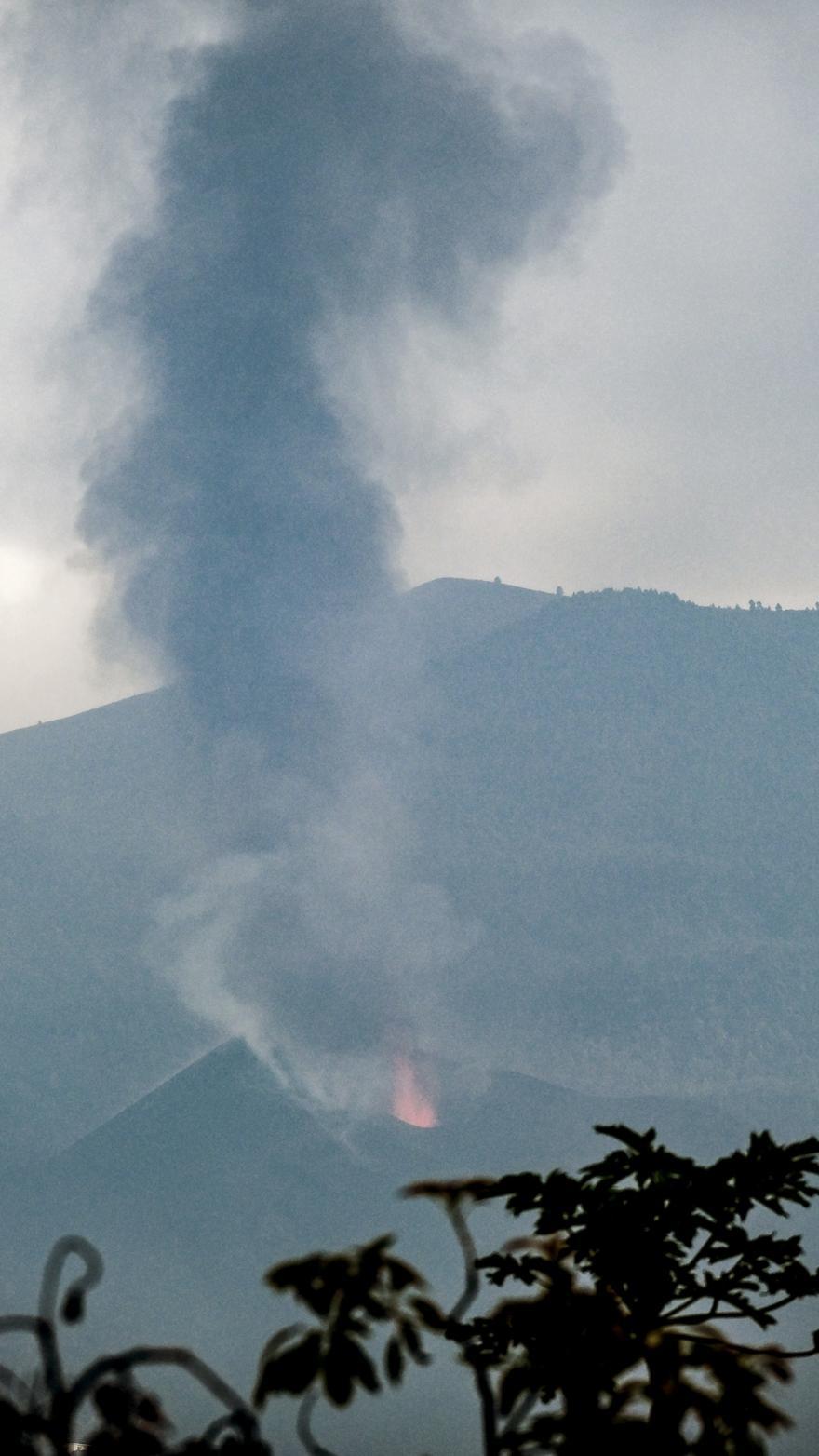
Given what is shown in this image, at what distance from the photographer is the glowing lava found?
10669cm

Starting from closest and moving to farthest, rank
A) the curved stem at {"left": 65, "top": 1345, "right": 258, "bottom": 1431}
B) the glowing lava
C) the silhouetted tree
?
the curved stem at {"left": 65, "top": 1345, "right": 258, "bottom": 1431}, the silhouetted tree, the glowing lava

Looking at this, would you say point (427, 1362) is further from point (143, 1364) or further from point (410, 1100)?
point (410, 1100)

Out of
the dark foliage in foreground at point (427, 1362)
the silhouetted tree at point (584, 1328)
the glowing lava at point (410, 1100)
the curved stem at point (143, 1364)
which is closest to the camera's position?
the curved stem at point (143, 1364)

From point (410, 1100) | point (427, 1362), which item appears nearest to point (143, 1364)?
point (427, 1362)

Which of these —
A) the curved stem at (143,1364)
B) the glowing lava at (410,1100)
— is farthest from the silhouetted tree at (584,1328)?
the glowing lava at (410,1100)

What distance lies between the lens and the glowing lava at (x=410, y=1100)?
107 m

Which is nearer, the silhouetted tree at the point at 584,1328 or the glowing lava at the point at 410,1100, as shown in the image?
the silhouetted tree at the point at 584,1328

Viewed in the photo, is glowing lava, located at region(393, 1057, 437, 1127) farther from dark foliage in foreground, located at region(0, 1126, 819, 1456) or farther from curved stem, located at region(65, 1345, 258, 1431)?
curved stem, located at region(65, 1345, 258, 1431)

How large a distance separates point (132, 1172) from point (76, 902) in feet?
104

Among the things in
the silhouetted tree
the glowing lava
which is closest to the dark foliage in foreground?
the silhouetted tree

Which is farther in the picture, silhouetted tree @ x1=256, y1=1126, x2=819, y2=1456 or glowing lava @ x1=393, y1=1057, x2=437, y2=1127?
glowing lava @ x1=393, y1=1057, x2=437, y2=1127

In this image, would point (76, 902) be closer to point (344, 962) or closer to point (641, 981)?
point (344, 962)

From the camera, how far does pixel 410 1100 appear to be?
110 metres

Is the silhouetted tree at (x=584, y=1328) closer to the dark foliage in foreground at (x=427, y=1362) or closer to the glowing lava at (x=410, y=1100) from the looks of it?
the dark foliage in foreground at (x=427, y=1362)
